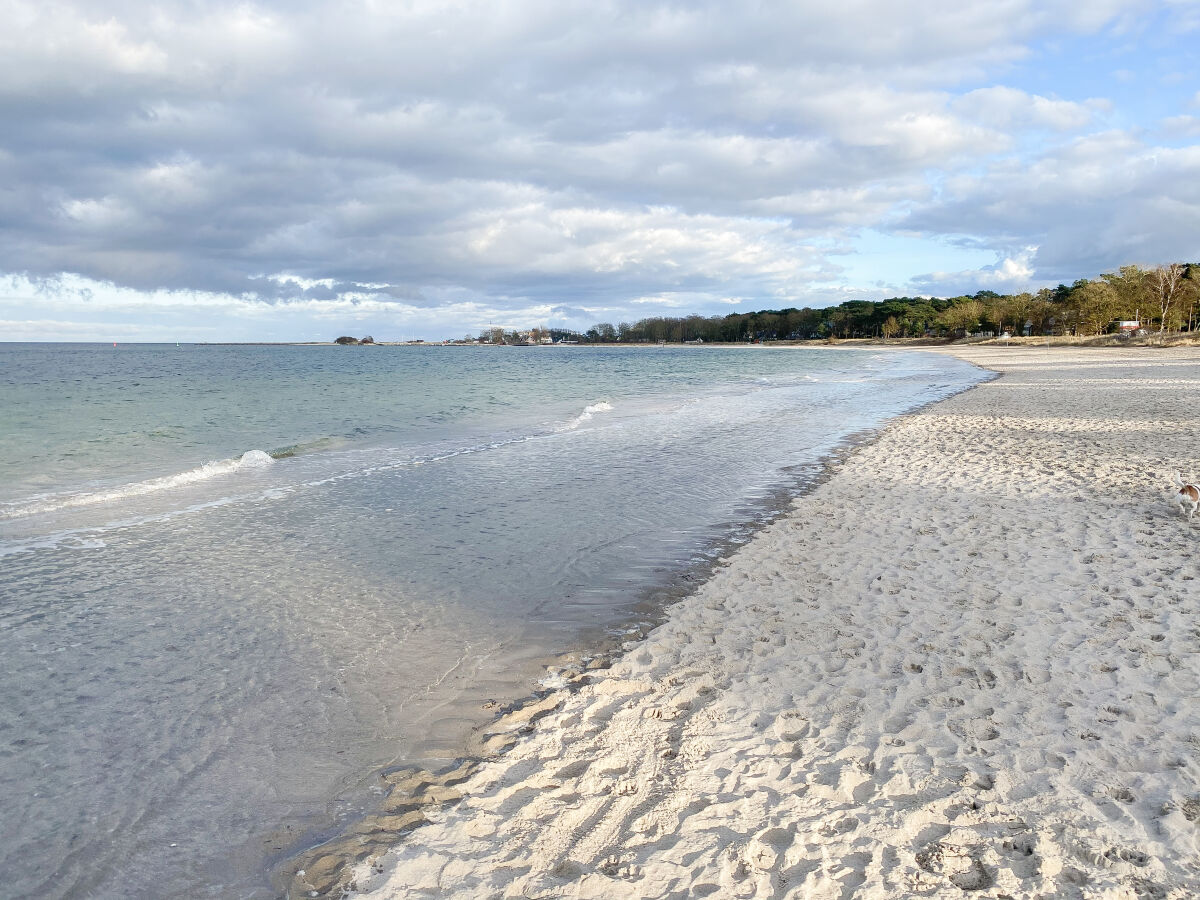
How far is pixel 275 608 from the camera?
25.7ft

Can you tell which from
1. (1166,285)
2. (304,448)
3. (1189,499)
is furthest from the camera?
(1166,285)

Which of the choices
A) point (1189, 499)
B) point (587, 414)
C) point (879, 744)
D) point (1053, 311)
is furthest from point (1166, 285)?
point (879, 744)

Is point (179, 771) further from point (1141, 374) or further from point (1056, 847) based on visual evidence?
point (1141, 374)

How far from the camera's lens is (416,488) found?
14312mm

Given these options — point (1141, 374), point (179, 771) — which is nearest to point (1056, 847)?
point (179, 771)

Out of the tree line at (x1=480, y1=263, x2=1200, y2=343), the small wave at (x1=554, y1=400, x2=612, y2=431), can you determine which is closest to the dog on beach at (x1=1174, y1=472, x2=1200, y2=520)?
the small wave at (x1=554, y1=400, x2=612, y2=431)

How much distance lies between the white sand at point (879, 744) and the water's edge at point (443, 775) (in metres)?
0.14

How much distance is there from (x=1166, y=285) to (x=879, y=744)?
9733cm

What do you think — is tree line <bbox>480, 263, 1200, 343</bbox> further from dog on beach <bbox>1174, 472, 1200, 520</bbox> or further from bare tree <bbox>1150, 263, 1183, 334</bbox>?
dog on beach <bbox>1174, 472, 1200, 520</bbox>

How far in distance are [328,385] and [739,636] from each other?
1937 inches

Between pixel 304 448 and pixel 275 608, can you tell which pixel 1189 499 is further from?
pixel 304 448

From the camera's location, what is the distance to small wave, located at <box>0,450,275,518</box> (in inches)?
503

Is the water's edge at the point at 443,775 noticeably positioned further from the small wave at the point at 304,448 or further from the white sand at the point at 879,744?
the small wave at the point at 304,448

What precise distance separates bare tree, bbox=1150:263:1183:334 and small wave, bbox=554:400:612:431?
71255 mm
